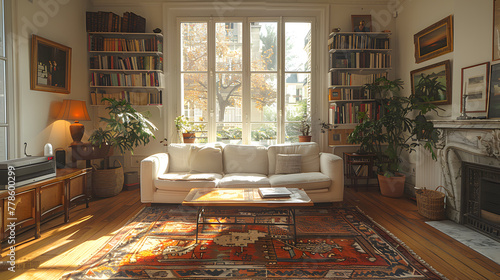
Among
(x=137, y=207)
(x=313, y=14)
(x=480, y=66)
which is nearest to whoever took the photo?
(x=480, y=66)

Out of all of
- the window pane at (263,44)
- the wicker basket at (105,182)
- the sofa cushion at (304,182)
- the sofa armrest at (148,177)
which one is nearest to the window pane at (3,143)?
the wicker basket at (105,182)

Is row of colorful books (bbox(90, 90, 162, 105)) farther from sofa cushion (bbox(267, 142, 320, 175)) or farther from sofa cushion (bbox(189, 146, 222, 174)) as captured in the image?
sofa cushion (bbox(267, 142, 320, 175))

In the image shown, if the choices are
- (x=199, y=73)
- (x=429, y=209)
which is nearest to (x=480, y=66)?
(x=429, y=209)

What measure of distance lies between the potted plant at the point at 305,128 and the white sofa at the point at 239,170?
0.46m

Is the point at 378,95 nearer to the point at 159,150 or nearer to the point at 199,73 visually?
the point at 199,73

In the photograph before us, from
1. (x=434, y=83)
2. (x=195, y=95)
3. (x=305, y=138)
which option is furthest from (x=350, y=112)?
(x=195, y=95)

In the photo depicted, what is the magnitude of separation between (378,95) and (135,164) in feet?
14.8

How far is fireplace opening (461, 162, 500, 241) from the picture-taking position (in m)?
2.77

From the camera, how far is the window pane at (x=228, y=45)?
4977mm

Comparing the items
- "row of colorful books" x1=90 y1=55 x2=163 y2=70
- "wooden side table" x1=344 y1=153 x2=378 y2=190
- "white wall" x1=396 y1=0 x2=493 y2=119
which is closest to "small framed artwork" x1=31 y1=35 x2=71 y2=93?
"row of colorful books" x1=90 y1=55 x2=163 y2=70

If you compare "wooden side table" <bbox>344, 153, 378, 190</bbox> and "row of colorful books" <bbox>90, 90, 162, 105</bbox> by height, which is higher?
"row of colorful books" <bbox>90, 90, 162, 105</bbox>

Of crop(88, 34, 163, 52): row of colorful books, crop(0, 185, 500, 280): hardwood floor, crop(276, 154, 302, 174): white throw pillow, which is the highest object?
crop(88, 34, 163, 52): row of colorful books

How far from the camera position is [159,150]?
503cm

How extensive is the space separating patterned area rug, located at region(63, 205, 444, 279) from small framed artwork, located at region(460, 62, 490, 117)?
164cm
